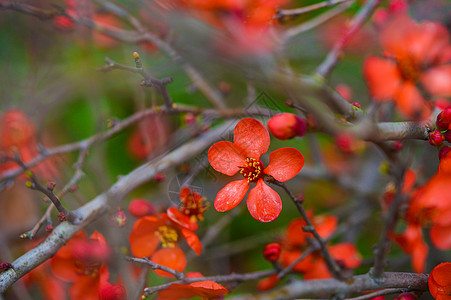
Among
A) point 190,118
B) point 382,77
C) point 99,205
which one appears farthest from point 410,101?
point 99,205

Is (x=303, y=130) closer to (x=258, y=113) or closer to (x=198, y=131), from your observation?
(x=258, y=113)

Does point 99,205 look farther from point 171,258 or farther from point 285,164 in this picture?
point 285,164

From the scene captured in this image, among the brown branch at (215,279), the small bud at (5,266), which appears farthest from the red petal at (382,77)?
the small bud at (5,266)

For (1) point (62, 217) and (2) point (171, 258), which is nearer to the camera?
(1) point (62, 217)

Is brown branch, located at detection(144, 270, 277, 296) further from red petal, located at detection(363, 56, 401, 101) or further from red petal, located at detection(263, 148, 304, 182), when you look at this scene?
red petal, located at detection(363, 56, 401, 101)

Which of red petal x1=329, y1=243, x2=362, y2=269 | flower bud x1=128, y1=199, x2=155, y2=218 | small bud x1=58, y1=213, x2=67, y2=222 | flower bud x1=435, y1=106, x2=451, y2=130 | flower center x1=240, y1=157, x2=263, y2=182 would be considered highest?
small bud x1=58, y1=213, x2=67, y2=222

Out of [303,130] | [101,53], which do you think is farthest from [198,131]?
[101,53]

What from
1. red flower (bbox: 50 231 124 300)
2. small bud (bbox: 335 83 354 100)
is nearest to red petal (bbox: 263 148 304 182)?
red flower (bbox: 50 231 124 300)
